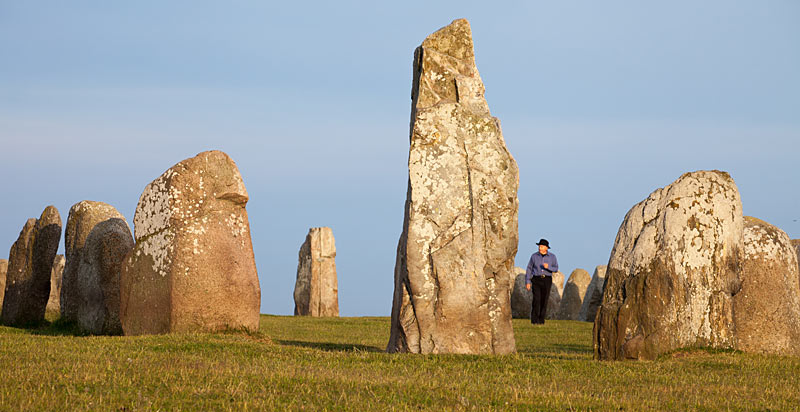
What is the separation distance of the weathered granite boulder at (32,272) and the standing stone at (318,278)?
12.9 meters

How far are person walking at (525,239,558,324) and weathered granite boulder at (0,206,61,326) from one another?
12.8 meters

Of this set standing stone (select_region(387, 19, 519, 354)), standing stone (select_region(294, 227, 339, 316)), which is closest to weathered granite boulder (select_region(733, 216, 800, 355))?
standing stone (select_region(387, 19, 519, 354))

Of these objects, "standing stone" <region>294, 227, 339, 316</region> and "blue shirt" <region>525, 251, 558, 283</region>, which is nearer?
"blue shirt" <region>525, 251, 558, 283</region>

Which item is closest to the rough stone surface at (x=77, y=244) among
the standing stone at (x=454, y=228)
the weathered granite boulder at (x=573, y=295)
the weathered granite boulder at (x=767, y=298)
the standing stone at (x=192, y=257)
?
the standing stone at (x=192, y=257)

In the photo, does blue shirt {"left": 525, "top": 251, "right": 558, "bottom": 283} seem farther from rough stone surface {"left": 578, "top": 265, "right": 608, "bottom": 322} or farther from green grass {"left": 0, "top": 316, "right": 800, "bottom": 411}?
green grass {"left": 0, "top": 316, "right": 800, "bottom": 411}

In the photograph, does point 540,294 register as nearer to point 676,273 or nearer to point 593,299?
point 593,299

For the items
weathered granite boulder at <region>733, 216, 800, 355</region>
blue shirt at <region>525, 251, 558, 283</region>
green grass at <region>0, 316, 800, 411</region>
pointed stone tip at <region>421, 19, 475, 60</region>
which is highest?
pointed stone tip at <region>421, 19, 475, 60</region>

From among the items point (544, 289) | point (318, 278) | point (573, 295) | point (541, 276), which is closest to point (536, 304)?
point (544, 289)

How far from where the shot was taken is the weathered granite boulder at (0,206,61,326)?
926 inches

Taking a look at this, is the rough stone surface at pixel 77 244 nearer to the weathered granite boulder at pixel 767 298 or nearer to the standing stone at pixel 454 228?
the standing stone at pixel 454 228

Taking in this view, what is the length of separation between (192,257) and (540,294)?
13.2 metres

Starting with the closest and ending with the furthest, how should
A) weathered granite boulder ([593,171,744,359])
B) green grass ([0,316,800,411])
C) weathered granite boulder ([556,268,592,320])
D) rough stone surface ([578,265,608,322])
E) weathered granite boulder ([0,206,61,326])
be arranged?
green grass ([0,316,800,411]) < weathered granite boulder ([593,171,744,359]) < weathered granite boulder ([0,206,61,326]) < rough stone surface ([578,265,608,322]) < weathered granite boulder ([556,268,592,320])

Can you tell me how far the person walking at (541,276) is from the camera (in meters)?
27.0

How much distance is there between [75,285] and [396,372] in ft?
40.3
